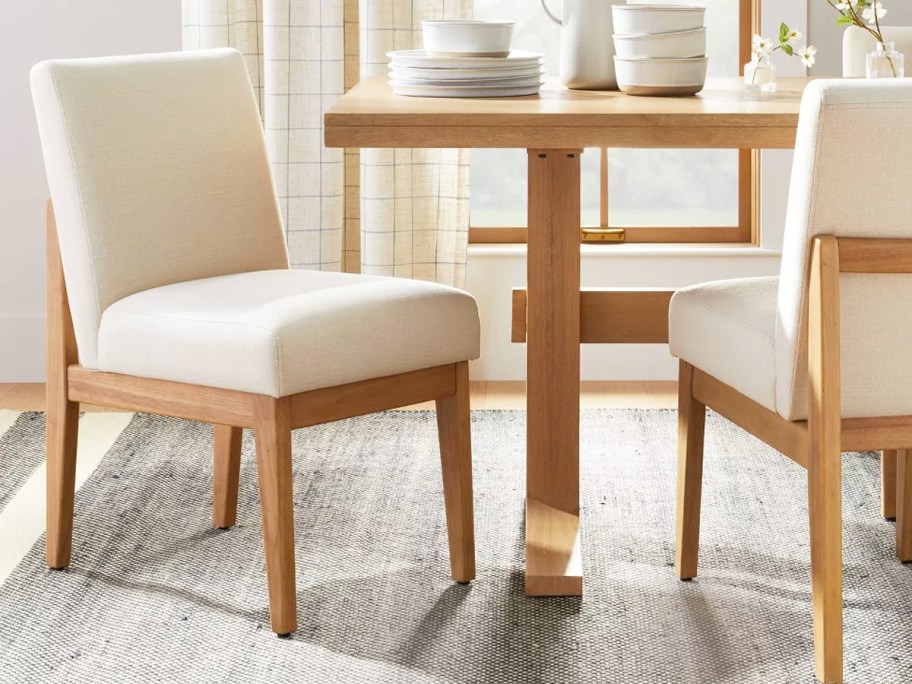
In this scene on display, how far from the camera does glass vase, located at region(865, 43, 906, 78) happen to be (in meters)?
2.09

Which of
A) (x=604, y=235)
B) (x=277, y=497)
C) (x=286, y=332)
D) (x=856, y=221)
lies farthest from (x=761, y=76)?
(x=604, y=235)

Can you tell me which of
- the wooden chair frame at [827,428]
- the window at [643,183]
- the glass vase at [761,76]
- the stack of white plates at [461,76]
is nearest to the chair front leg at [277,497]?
the stack of white plates at [461,76]

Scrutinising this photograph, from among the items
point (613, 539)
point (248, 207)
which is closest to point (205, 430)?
point (248, 207)

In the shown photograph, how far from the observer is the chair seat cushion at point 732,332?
176 cm

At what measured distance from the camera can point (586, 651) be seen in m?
1.90

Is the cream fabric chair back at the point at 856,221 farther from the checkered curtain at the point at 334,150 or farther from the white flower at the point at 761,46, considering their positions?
the checkered curtain at the point at 334,150

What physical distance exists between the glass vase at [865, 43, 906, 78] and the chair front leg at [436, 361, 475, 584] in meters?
0.84

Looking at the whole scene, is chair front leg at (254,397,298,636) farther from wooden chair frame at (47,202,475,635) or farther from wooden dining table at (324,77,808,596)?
wooden dining table at (324,77,808,596)

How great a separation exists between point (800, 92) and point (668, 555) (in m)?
0.84

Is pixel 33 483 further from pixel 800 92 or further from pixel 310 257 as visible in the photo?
pixel 800 92

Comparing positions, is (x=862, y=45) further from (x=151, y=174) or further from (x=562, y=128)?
(x=151, y=174)

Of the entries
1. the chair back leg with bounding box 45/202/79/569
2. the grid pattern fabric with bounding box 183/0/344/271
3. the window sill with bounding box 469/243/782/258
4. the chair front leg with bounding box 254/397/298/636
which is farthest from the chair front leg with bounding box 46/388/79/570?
the window sill with bounding box 469/243/782/258

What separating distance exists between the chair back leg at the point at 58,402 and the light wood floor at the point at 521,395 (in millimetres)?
1136

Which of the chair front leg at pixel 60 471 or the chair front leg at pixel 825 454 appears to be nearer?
the chair front leg at pixel 825 454
